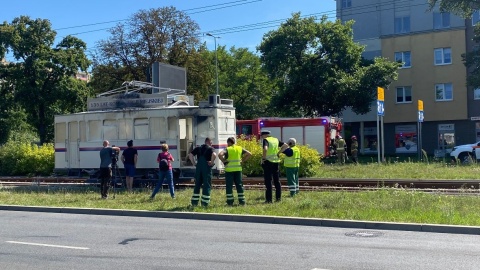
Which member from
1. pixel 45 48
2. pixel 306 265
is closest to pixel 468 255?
pixel 306 265

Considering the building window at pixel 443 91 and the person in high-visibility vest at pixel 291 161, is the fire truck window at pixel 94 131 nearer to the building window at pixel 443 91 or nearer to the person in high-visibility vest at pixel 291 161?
the person in high-visibility vest at pixel 291 161

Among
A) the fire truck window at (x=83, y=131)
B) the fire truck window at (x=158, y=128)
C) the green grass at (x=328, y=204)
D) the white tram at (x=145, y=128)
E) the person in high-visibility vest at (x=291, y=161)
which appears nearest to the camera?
the green grass at (x=328, y=204)

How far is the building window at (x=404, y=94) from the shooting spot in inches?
1919

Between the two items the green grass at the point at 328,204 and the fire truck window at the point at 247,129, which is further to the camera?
the fire truck window at the point at 247,129

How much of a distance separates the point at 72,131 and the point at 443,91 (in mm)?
33878

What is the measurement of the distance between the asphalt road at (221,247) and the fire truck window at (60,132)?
395 inches

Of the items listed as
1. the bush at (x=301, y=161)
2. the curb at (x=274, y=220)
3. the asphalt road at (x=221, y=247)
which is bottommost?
the asphalt road at (x=221, y=247)

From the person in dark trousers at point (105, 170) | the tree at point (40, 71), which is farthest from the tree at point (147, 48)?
the person in dark trousers at point (105, 170)

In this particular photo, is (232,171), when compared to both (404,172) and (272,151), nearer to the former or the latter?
(272,151)

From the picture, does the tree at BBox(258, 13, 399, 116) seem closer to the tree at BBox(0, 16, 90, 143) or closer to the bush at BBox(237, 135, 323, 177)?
the tree at BBox(0, 16, 90, 143)

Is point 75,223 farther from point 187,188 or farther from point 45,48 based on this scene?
point 45,48

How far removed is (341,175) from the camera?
23938 millimetres

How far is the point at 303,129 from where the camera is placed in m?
34.1

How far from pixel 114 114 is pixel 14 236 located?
414 inches
